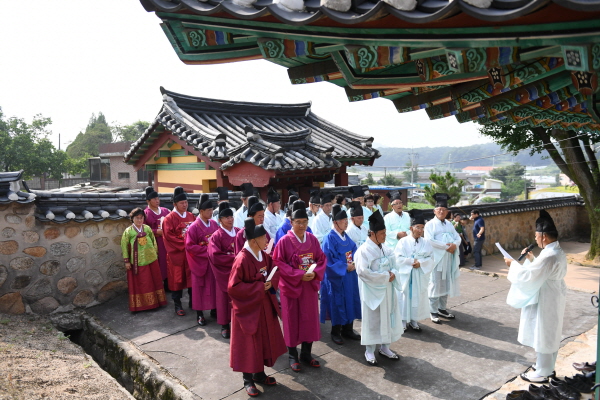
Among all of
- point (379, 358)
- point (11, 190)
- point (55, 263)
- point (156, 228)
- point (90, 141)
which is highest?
point (90, 141)

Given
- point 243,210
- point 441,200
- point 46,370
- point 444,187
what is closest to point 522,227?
point 444,187

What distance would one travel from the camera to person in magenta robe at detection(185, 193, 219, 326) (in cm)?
689

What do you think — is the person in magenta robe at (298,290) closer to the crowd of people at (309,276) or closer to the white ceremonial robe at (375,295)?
the crowd of people at (309,276)

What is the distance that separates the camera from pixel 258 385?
5.06 meters

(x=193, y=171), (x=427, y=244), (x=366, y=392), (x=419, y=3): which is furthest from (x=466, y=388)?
(x=193, y=171)

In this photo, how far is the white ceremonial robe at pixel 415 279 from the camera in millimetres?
6598

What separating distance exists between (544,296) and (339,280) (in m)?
2.62

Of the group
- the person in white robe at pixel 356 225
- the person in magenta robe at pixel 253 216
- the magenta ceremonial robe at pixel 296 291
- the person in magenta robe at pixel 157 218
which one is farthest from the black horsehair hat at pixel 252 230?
the person in magenta robe at pixel 157 218

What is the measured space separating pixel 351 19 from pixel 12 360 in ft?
18.1

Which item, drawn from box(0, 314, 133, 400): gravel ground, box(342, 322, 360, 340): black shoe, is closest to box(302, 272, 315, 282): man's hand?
box(342, 322, 360, 340): black shoe

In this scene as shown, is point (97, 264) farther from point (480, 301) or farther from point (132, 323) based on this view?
point (480, 301)

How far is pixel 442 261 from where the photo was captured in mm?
7371

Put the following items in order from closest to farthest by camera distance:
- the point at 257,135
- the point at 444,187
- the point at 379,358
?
the point at 379,358 → the point at 257,135 → the point at 444,187

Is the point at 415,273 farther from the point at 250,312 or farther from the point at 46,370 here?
the point at 46,370
